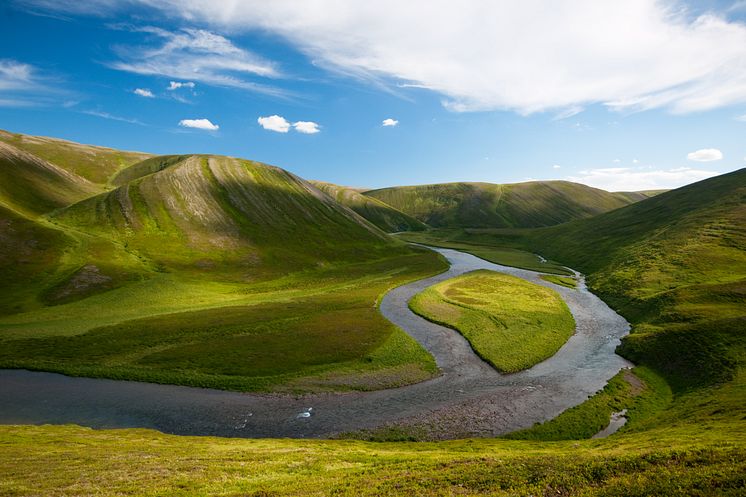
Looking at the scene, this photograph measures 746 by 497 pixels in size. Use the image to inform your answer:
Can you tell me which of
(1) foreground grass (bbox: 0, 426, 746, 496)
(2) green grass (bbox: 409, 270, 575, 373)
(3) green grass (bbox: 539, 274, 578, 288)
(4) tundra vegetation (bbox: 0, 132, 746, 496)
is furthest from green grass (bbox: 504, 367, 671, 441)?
(3) green grass (bbox: 539, 274, 578, 288)

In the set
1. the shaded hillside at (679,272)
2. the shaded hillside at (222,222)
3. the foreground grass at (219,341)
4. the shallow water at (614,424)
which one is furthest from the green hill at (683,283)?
the shaded hillside at (222,222)

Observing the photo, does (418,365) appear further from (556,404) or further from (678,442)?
(678,442)

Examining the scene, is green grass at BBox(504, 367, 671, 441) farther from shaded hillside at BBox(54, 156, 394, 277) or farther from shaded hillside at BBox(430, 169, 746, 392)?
shaded hillside at BBox(54, 156, 394, 277)

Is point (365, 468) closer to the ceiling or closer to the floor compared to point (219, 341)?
closer to the ceiling

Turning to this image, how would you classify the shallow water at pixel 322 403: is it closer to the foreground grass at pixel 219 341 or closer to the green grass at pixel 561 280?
the foreground grass at pixel 219 341

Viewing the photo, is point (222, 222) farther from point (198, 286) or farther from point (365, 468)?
point (365, 468)

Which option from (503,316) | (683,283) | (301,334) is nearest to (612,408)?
(503,316)

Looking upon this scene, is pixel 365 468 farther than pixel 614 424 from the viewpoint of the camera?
No
